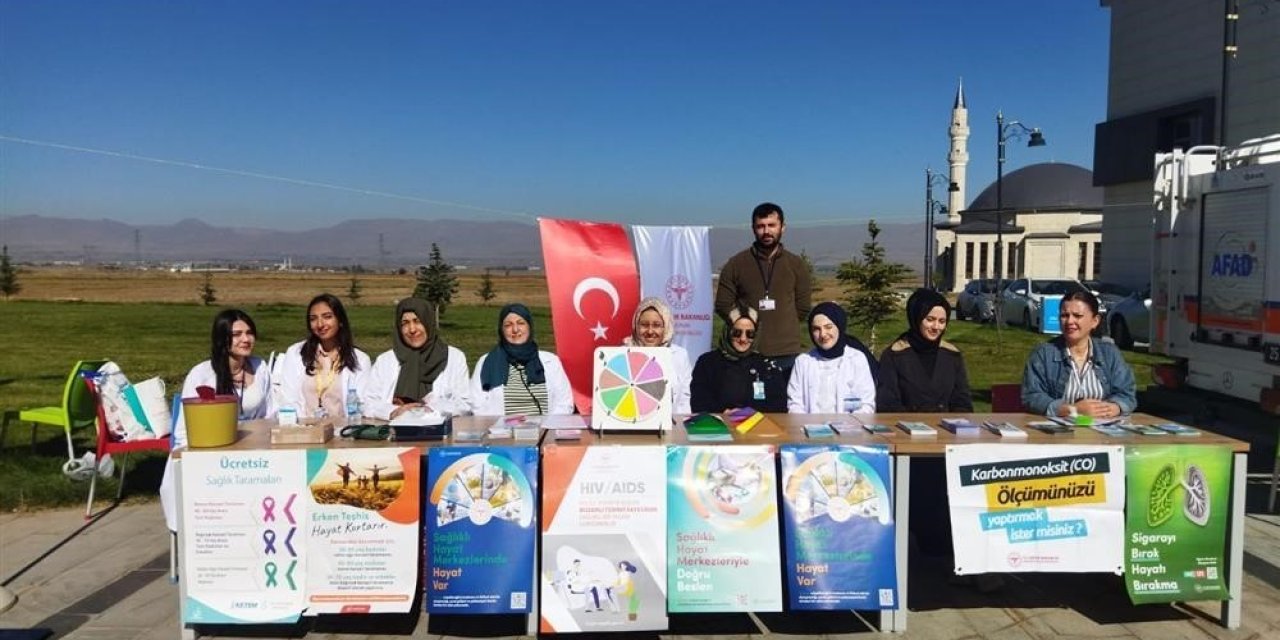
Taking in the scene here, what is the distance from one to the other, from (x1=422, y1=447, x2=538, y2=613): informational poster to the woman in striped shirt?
284 cm

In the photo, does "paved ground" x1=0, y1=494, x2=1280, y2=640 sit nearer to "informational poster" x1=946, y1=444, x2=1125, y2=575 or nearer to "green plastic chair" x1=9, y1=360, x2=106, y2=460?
"informational poster" x1=946, y1=444, x2=1125, y2=575

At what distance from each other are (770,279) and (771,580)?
8.47 feet

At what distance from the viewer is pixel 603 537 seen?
12.2 ft

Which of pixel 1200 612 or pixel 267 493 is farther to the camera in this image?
pixel 1200 612

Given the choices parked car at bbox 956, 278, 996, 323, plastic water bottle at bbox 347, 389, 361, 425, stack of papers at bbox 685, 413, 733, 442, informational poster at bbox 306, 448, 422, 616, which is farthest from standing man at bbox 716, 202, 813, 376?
parked car at bbox 956, 278, 996, 323

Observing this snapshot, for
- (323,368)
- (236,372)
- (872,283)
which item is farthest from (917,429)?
(872,283)

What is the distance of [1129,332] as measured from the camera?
16.7m

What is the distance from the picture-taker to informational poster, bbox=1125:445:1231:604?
3.88 m

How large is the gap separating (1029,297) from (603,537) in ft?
72.4

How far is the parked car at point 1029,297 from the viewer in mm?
22391

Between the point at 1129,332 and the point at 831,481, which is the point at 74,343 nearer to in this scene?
the point at 831,481

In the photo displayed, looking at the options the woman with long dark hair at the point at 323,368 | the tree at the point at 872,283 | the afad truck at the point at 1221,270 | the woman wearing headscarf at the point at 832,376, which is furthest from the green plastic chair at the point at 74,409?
the tree at the point at 872,283

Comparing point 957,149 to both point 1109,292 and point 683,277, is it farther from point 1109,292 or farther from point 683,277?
point 683,277

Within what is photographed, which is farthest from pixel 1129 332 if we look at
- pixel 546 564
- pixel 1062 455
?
pixel 546 564
